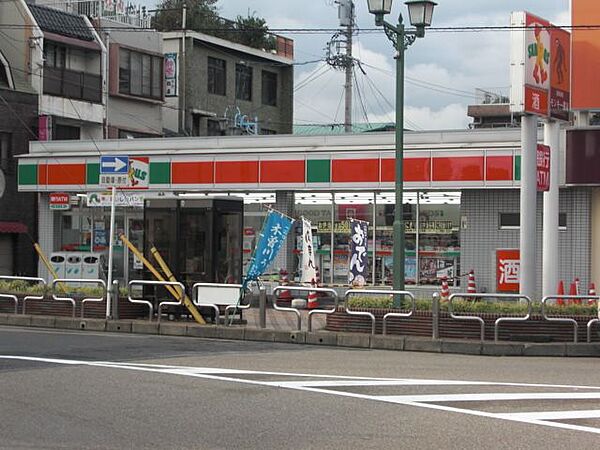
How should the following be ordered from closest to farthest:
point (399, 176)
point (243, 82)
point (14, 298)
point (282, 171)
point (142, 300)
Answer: point (399, 176), point (142, 300), point (14, 298), point (282, 171), point (243, 82)

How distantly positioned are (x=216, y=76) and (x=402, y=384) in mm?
35157

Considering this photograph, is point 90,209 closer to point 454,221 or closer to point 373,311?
point 454,221

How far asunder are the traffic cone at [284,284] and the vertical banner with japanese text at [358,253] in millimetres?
1650

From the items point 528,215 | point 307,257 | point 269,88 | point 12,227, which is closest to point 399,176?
point 528,215

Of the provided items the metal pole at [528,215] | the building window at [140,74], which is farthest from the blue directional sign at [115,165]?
the building window at [140,74]

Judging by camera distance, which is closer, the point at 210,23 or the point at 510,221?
the point at 510,221

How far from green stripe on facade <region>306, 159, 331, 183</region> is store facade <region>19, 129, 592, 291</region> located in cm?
3

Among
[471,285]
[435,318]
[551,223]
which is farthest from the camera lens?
[471,285]

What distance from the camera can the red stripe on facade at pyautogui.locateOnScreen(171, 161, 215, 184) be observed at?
89.9ft

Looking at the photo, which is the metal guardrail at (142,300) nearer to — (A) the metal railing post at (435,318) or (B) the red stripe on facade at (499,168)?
(A) the metal railing post at (435,318)

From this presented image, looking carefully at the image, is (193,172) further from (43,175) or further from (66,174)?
(43,175)

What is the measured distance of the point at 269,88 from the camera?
49.5 metres

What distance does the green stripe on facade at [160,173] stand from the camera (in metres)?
27.9

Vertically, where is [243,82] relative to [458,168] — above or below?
above
